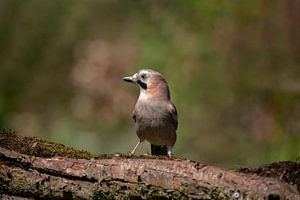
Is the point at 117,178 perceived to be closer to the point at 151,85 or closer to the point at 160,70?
the point at 151,85

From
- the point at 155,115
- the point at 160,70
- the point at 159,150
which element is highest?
the point at 160,70

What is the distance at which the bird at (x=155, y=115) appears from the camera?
23.5 feet

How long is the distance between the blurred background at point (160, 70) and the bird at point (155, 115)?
201cm

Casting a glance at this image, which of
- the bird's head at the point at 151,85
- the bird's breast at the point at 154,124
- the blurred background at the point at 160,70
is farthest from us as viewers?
the blurred background at the point at 160,70

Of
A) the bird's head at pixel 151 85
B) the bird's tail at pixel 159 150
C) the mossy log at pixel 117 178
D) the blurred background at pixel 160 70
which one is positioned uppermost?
the blurred background at pixel 160 70

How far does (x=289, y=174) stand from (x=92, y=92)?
25.8 ft

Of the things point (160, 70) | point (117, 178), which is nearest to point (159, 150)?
point (117, 178)

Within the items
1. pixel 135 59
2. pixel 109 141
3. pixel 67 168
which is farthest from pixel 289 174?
pixel 135 59

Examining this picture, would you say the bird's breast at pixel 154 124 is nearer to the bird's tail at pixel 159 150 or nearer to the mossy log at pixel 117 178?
the bird's tail at pixel 159 150

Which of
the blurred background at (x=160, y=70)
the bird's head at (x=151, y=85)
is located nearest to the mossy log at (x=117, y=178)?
the bird's head at (x=151, y=85)

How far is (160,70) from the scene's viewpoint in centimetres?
1111

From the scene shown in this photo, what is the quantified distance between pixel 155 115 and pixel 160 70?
3.93 m

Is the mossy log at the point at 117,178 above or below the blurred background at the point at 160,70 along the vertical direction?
below

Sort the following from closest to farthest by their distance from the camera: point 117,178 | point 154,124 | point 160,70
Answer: point 117,178 → point 154,124 → point 160,70
